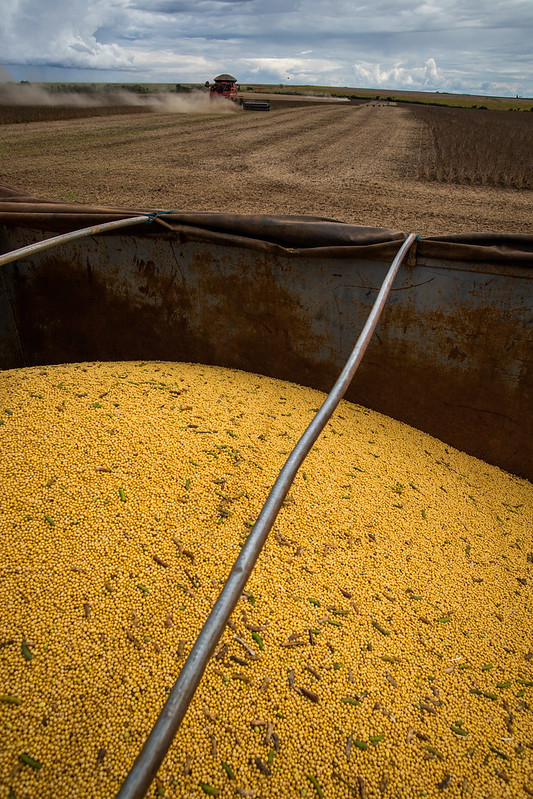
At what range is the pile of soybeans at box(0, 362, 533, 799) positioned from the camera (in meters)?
1.05

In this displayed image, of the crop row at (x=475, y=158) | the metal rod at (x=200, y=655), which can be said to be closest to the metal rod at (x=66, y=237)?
the metal rod at (x=200, y=655)

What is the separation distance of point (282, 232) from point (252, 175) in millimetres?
9341

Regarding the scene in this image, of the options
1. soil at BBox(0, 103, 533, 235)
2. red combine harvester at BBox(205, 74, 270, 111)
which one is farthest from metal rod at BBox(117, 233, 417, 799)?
red combine harvester at BBox(205, 74, 270, 111)

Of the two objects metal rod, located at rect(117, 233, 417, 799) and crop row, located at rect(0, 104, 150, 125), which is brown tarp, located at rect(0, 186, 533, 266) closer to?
metal rod, located at rect(117, 233, 417, 799)

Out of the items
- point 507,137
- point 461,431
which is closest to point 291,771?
point 461,431

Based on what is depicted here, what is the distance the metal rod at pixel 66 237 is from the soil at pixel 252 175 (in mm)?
5411

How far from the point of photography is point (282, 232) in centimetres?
220

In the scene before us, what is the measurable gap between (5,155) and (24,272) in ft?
39.8

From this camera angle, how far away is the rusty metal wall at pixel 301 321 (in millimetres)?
1983

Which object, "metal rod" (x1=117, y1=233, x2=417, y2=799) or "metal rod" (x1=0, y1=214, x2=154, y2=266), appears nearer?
"metal rod" (x1=117, y1=233, x2=417, y2=799)

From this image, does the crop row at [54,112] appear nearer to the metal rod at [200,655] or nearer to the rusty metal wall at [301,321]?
the rusty metal wall at [301,321]

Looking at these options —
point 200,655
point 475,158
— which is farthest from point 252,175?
point 200,655

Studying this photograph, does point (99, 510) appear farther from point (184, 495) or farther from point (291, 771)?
point (291, 771)

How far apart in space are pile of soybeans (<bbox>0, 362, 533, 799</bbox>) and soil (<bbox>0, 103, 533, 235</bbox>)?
19.5 ft
